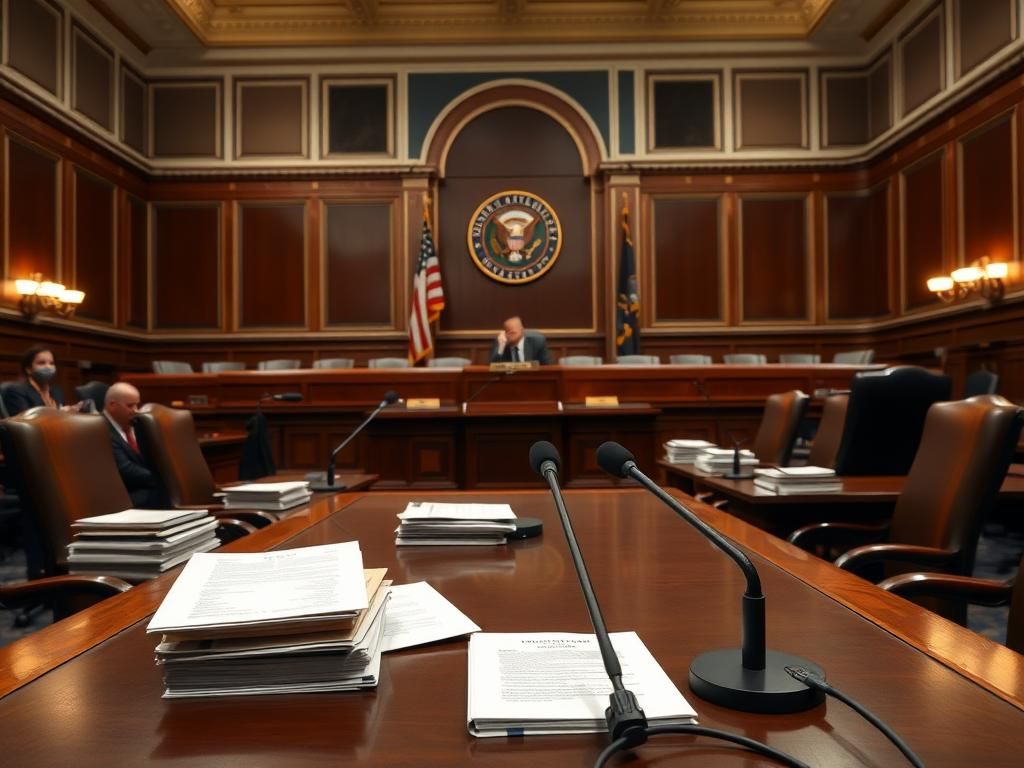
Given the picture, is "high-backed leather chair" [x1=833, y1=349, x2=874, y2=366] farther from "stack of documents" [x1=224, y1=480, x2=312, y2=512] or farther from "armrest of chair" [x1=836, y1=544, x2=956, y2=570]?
"stack of documents" [x1=224, y1=480, x2=312, y2=512]

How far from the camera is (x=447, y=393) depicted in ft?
19.5

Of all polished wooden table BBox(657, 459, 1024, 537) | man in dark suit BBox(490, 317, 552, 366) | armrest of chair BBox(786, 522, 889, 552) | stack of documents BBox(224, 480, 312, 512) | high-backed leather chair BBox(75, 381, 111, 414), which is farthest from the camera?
man in dark suit BBox(490, 317, 552, 366)

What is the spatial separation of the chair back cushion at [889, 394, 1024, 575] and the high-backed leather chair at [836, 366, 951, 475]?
1.10ft

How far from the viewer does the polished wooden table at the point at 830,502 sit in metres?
2.11

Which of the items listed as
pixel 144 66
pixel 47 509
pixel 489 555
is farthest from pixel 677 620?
pixel 144 66

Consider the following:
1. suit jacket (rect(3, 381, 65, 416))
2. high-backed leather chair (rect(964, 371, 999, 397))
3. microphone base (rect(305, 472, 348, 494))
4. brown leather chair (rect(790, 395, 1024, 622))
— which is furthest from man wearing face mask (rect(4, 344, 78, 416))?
high-backed leather chair (rect(964, 371, 999, 397))

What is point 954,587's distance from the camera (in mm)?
1431

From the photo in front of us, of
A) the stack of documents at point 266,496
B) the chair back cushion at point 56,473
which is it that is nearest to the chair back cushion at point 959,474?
the stack of documents at point 266,496

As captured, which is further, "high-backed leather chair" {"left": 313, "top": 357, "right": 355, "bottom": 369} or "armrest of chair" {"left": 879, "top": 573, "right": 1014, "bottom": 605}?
"high-backed leather chair" {"left": 313, "top": 357, "right": 355, "bottom": 369}

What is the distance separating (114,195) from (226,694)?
29.2 ft

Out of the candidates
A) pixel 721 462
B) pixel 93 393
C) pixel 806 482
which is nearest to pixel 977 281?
pixel 721 462

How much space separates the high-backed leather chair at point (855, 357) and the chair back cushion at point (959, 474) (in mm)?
5614

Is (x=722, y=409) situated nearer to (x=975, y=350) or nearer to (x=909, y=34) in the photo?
(x=975, y=350)

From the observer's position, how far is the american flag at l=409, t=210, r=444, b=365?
8383mm
